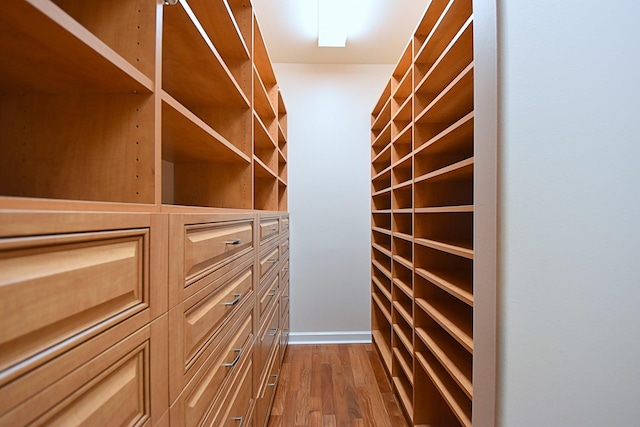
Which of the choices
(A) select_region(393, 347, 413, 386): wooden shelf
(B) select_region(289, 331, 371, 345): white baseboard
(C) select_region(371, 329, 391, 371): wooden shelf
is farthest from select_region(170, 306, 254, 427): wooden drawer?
(B) select_region(289, 331, 371, 345): white baseboard

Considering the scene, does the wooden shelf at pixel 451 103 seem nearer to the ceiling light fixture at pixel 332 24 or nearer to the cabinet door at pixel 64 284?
the cabinet door at pixel 64 284

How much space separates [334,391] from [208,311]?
1538 millimetres

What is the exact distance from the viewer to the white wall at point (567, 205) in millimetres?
650

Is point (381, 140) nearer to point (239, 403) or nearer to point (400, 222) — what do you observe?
point (400, 222)

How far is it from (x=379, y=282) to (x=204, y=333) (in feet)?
6.33

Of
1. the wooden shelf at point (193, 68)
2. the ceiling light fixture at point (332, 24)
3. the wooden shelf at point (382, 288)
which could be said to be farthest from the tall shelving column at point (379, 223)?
the wooden shelf at point (193, 68)

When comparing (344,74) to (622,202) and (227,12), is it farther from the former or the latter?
(622,202)

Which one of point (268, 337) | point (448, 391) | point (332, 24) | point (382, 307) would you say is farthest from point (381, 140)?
point (448, 391)

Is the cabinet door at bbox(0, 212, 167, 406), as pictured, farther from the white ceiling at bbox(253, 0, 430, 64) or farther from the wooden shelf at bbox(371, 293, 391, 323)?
the white ceiling at bbox(253, 0, 430, 64)

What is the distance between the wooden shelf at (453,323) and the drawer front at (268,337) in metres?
0.78

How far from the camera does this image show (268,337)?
4.91ft

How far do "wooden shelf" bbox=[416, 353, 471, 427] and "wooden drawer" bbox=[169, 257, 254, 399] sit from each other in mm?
836

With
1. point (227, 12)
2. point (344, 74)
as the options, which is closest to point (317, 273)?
point (344, 74)

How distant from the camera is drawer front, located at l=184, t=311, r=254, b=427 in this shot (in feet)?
2.02
